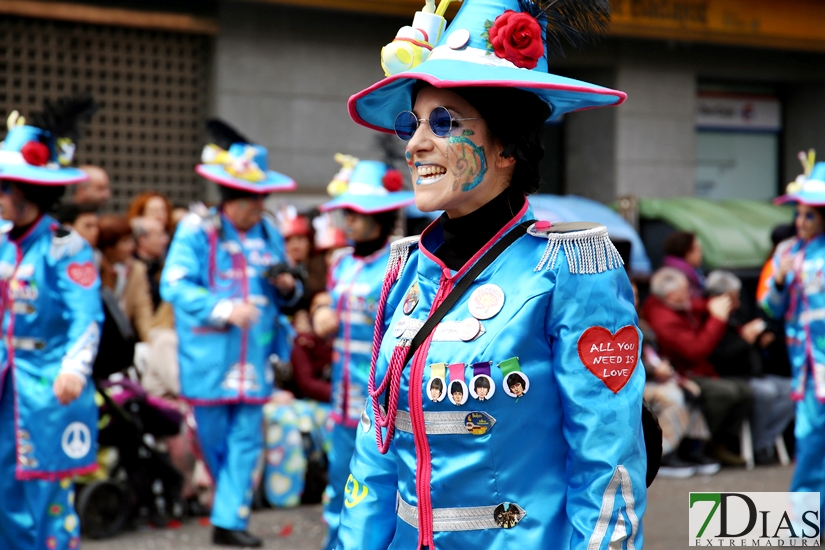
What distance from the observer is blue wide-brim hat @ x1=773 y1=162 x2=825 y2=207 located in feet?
23.7

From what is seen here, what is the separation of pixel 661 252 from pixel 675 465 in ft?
13.0

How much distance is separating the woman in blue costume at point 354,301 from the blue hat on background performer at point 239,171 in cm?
52

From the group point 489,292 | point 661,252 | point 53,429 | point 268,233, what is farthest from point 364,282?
point 661,252

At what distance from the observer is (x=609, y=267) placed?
2.50 metres

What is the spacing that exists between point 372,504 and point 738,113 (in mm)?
14690

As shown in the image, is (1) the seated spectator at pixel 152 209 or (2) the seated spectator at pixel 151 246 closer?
(2) the seated spectator at pixel 151 246

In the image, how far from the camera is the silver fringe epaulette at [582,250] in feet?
8.18

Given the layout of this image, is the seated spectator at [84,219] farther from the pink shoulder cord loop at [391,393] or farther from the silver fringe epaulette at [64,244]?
the pink shoulder cord loop at [391,393]

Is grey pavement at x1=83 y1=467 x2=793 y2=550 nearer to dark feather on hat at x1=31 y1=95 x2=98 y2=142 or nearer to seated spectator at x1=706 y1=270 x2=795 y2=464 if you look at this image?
seated spectator at x1=706 y1=270 x2=795 y2=464

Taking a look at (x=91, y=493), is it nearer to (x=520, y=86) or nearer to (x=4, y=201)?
(x=4, y=201)

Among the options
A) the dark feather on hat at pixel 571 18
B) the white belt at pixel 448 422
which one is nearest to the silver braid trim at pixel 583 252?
the white belt at pixel 448 422

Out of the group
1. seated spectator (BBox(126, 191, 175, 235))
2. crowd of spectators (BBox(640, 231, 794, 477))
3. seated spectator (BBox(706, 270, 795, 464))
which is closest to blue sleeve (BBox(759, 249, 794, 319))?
crowd of spectators (BBox(640, 231, 794, 477))

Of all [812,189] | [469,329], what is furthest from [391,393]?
[812,189]

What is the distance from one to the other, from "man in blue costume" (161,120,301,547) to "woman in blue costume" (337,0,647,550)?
4.12 metres
